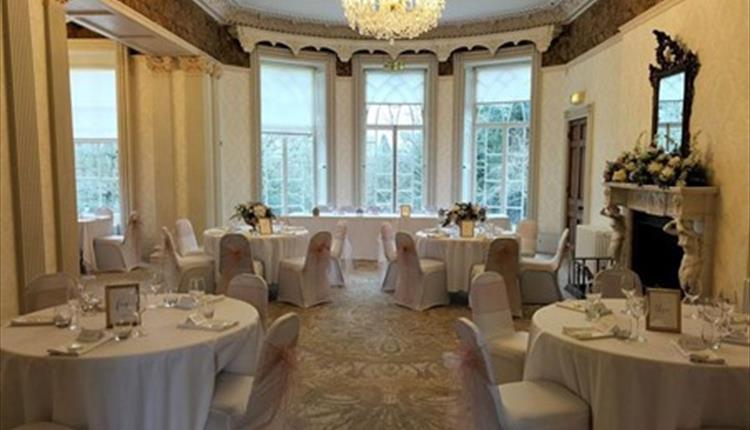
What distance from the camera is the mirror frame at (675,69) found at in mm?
5094

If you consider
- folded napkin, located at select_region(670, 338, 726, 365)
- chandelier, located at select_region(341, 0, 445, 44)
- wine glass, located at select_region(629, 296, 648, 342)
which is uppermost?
chandelier, located at select_region(341, 0, 445, 44)

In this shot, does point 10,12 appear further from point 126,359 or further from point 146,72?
point 146,72

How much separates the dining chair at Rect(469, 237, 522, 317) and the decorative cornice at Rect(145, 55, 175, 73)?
5.73 m

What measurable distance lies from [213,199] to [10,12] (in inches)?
206

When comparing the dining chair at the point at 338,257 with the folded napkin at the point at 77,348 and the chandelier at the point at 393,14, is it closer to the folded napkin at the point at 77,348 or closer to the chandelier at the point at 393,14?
the chandelier at the point at 393,14

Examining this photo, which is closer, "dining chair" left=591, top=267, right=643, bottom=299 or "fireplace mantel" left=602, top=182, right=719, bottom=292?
"dining chair" left=591, top=267, right=643, bottom=299

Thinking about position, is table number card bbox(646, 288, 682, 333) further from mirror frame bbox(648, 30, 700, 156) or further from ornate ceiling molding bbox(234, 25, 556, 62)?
ornate ceiling molding bbox(234, 25, 556, 62)

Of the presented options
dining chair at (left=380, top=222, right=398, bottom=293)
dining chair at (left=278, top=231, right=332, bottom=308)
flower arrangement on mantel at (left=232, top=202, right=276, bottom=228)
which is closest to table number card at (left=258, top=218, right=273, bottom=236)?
flower arrangement on mantel at (left=232, top=202, right=276, bottom=228)

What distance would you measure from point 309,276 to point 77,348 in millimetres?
4059

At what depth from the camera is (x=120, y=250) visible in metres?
8.56

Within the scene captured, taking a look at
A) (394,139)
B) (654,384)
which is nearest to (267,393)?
(654,384)

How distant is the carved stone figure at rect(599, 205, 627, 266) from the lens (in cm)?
619

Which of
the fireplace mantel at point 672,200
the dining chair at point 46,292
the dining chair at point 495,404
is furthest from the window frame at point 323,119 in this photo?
the dining chair at point 495,404

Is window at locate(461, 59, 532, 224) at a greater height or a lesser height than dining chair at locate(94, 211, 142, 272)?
greater
